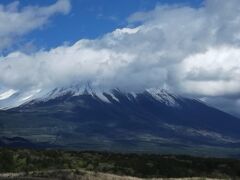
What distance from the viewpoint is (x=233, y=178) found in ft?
242

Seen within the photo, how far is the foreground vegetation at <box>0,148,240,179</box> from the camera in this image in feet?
248

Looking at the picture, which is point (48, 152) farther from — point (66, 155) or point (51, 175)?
point (51, 175)

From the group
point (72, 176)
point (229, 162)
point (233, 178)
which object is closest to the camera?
point (72, 176)

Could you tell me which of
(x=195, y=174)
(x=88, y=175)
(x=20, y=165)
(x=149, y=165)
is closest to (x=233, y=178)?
(x=195, y=174)

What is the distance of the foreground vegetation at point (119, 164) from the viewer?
2972 inches

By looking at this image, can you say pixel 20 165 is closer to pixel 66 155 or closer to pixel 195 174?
pixel 66 155

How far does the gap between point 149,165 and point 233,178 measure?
475 inches

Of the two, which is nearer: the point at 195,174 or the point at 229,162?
the point at 195,174

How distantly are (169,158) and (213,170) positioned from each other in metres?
9.62

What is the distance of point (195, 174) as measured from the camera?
7725cm

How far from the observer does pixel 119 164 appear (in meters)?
79.8

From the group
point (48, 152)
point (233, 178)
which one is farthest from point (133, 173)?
point (48, 152)

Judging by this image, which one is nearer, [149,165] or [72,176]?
[72,176]

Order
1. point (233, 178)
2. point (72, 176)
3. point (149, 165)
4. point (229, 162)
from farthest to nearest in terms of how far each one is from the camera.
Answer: point (229, 162) < point (149, 165) < point (233, 178) < point (72, 176)
